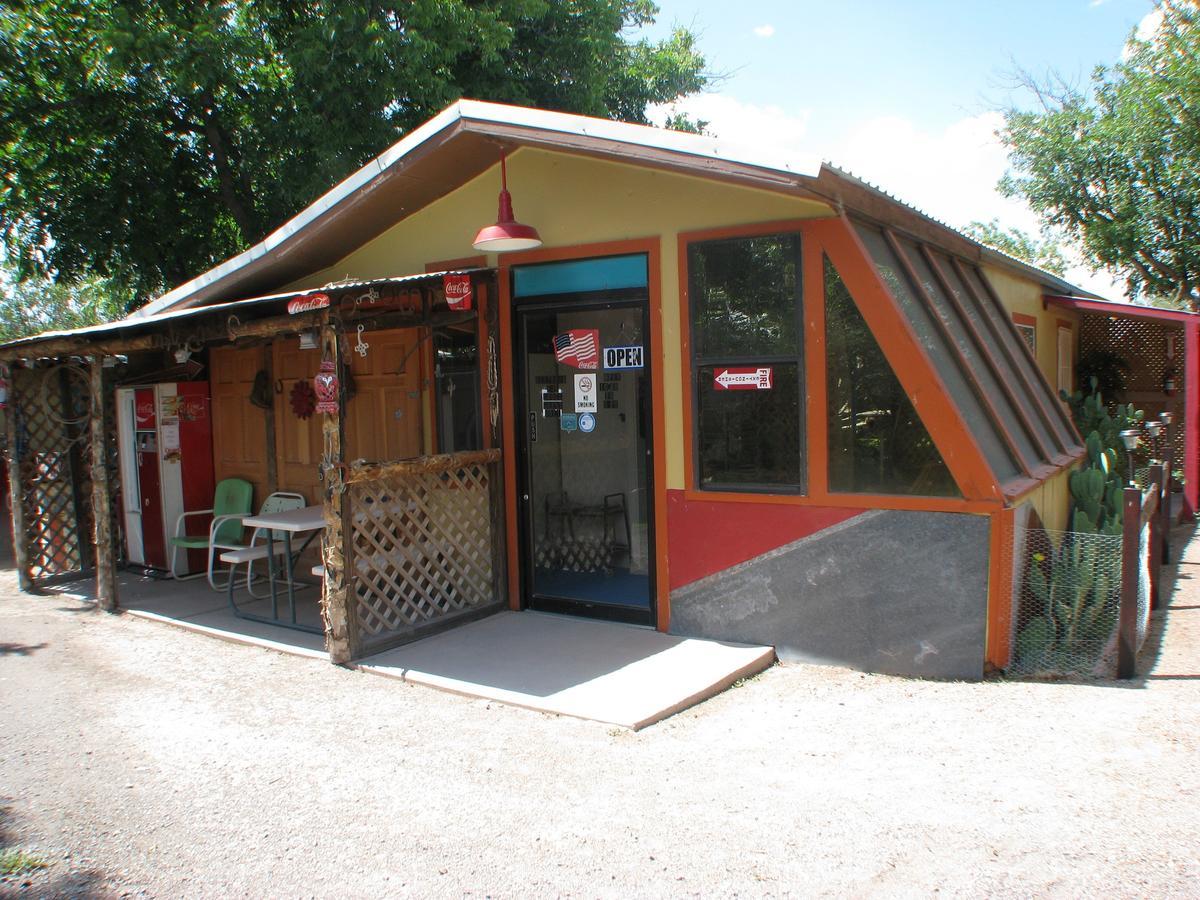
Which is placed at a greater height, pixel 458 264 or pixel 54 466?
pixel 458 264

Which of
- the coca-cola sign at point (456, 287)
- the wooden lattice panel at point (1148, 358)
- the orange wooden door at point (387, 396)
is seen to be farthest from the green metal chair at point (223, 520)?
the wooden lattice panel at point (1148, 358)

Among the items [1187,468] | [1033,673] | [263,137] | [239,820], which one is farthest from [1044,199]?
[239,820]

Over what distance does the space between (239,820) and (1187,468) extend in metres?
11.0

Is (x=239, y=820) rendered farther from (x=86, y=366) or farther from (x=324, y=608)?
(x=86, y=366)

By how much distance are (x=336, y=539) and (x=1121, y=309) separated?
9860 mm

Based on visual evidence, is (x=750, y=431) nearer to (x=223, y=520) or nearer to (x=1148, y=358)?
(x=223, y=520)

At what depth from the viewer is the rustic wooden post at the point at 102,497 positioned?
23.8 ft

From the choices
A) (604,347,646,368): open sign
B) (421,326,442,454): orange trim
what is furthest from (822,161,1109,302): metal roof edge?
(421,326,442,454): orange trim

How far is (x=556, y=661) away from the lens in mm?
5473

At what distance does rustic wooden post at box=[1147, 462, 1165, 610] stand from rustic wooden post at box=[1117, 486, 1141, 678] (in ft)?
5.22

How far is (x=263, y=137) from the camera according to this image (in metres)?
11.6

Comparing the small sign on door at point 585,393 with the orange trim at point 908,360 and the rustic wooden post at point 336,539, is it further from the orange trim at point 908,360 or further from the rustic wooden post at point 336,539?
the orange trim at point 908,360

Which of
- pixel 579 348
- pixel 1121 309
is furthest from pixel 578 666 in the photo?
pixel 1121 309

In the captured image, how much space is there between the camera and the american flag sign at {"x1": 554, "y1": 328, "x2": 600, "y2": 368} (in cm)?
621
